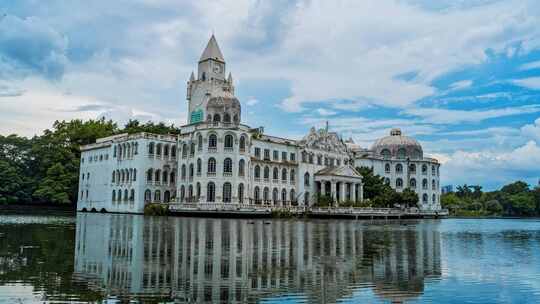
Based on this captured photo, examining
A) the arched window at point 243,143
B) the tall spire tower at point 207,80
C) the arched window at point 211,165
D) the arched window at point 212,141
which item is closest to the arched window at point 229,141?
the arched window at point 212,141

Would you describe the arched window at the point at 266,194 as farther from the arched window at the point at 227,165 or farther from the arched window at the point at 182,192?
the arched window at the point at 182,192

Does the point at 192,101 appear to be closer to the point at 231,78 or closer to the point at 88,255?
the point at 231,78

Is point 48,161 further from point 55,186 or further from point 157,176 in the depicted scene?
point 157,176

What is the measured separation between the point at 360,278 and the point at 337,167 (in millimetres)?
72701

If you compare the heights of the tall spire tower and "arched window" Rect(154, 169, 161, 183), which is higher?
the tall spire tower

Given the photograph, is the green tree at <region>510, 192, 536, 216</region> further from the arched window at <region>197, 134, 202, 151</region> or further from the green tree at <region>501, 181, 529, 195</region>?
the arched window at <region>197, 134, 202, 151</region>

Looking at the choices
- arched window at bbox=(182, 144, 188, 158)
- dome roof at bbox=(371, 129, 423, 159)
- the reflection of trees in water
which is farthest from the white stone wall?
the reflection of trees in water

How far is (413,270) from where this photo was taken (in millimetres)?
17672

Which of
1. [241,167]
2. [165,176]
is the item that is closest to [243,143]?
[241,167]

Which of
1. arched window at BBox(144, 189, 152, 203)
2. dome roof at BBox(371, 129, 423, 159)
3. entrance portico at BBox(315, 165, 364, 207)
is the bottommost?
arched window at BBox(144, 189, 152, 203)

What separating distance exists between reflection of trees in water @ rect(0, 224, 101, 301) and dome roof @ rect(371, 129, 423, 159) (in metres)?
93.4

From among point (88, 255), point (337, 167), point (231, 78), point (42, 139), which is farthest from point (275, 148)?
point (88, 255)

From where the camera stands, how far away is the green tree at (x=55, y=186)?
8424 cm

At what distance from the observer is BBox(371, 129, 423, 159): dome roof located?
111062 mm
